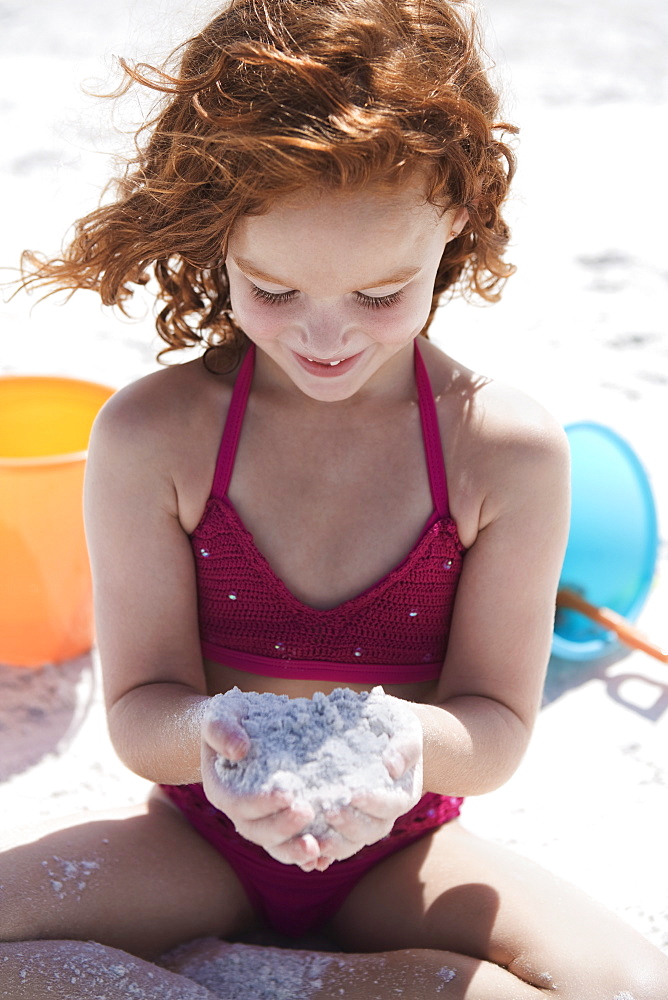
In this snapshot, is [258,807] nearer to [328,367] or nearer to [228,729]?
[228,729]

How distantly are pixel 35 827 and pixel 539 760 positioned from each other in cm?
85

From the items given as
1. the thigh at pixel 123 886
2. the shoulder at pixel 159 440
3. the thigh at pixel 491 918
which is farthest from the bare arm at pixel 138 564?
the thigh at pixel 491 918

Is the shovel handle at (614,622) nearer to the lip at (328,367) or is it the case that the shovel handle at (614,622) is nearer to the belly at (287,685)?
the belly at (287,685)

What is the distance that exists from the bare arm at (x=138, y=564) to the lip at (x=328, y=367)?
0.26 metres

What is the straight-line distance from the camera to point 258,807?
101 centimetres

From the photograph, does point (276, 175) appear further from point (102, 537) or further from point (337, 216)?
point (102, 537)

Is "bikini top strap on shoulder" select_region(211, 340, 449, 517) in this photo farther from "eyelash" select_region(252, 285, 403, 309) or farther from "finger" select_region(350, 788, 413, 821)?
"finger" select_region(350, 788, 413, 821)

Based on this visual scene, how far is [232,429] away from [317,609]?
25 centimetres

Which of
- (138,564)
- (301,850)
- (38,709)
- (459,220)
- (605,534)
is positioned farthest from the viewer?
(605,534)

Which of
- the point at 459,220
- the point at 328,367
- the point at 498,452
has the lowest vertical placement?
the point at 498,452

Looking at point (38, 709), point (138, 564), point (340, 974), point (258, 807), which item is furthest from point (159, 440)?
point (38, 709)

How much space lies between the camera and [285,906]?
1.39 metres

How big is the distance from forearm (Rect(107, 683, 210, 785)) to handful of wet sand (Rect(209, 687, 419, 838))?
0.35 feet

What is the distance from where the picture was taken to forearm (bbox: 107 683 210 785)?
1.21 meters
